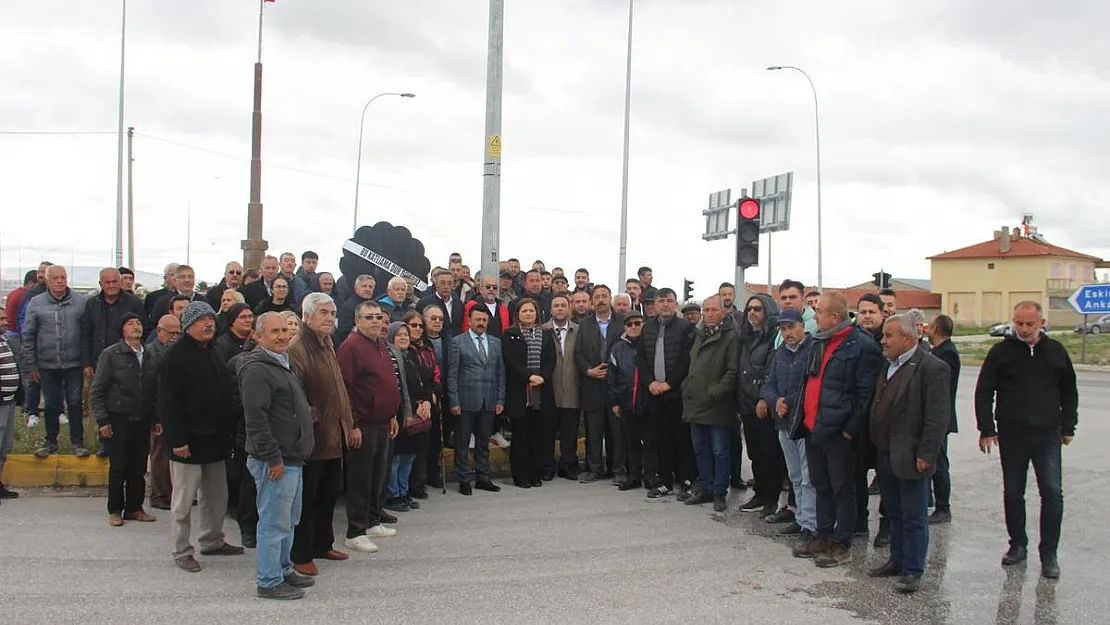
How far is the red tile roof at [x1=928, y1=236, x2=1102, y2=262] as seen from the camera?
7400cm

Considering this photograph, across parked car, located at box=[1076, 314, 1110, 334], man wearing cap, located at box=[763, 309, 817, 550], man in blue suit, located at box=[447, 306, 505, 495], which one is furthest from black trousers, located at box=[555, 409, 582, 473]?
parked car, located at box=[1076, 314, 1110, 334]

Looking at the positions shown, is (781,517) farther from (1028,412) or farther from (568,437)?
(568,437)

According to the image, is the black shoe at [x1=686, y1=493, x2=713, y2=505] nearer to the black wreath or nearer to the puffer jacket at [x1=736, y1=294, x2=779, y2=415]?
the puffer jacket at [x1=736, y1=294, x2=779, y2=415]

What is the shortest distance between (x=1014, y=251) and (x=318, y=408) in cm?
8083

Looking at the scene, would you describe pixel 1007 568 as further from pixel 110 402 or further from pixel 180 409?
pixel 110 402

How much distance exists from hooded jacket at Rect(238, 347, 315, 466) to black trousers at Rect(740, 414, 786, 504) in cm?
424

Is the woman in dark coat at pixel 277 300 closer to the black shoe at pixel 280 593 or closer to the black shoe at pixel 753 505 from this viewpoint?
the black shoe at pixel 280 593

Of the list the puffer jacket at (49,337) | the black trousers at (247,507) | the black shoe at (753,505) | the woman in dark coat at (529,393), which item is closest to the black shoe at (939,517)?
the black shoe at (753,505)

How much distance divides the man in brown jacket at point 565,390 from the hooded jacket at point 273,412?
13.6 ft

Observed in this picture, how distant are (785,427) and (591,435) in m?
2.90

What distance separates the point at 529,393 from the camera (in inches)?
368

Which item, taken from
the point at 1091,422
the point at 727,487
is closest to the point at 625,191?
the point at 1091,422

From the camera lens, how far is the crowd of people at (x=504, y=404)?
6000mm

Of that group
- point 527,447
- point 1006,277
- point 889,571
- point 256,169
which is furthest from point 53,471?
point 1006,277
